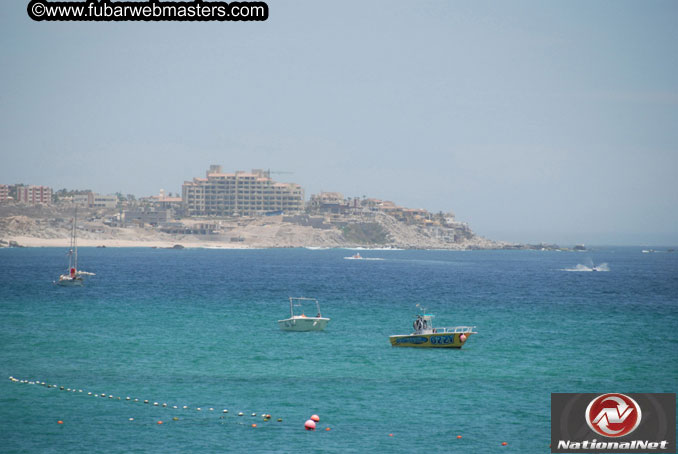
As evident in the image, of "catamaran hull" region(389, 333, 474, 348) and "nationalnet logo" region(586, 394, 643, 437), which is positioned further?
"catamaran hull" region(389, 333, 474, 348)

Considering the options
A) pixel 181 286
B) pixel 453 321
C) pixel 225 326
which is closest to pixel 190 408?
pixel 225 326

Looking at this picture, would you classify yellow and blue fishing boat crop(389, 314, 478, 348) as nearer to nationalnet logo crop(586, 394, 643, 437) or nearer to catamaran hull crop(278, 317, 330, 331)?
catamaran hull crop(278, 317, 330, 331)

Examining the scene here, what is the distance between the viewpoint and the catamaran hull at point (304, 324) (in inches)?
2844

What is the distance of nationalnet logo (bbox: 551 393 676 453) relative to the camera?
31.3 metres

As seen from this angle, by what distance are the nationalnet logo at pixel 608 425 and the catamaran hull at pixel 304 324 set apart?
131 feet

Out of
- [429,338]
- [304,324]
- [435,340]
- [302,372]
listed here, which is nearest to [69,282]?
[304,324]

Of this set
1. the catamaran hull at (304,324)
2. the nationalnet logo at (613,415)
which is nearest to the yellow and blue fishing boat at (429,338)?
the catamaran hull at (304,324)

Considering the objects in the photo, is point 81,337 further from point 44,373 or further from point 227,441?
point 227,441

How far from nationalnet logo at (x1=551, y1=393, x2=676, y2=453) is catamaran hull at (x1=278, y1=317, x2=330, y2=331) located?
40044 mm

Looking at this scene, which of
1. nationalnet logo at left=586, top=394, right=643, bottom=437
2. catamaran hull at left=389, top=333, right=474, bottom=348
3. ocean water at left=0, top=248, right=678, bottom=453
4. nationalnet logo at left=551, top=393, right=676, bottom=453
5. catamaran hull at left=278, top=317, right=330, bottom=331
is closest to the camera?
nationalnet logo at left=551, top=393, right=676, bottom=453

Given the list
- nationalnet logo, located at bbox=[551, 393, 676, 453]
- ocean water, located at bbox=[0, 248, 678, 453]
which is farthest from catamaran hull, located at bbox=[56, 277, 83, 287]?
nationalnet logo, located at bbox=[551, 393, 676, 453]

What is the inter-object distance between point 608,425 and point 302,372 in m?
24.7

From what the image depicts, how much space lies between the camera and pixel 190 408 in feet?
138

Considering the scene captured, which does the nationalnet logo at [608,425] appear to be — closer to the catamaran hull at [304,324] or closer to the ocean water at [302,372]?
the ocean water at [302,372]
